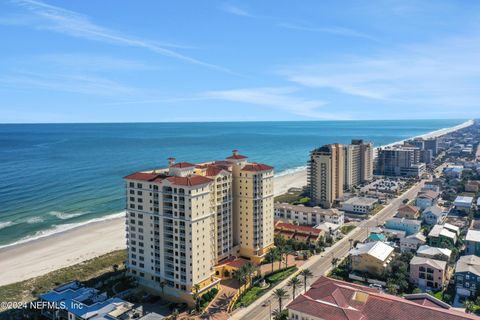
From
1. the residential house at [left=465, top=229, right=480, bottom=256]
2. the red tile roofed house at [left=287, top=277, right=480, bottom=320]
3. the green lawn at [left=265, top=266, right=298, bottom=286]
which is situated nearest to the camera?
the red tile roofed house at [left=287, top=277, right=480, bottom=320]

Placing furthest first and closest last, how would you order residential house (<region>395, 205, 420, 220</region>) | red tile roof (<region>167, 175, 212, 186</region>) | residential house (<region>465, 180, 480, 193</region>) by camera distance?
residential house (<region>465, 180, 480, 193</region>)
residential house (<region>395, 205, 420, 220</region>)
red tile roof (<region>167, 175, 212, 186</region>)

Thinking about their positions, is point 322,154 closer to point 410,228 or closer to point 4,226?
point 410,228

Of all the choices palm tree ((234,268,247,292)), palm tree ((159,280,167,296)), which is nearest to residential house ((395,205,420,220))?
palm tree ((234,268,247,292))

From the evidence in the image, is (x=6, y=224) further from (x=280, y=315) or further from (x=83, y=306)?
(x=280, y=315)

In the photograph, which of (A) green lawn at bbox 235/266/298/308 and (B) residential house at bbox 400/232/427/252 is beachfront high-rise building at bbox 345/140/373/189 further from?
(A) green lawn at bbox 235/266/298/308

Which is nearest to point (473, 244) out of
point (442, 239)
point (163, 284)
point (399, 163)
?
point (442, 239)

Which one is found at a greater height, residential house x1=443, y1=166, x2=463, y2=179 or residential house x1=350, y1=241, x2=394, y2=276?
residential house x1=443, y1=166, x2=463, y2=179
